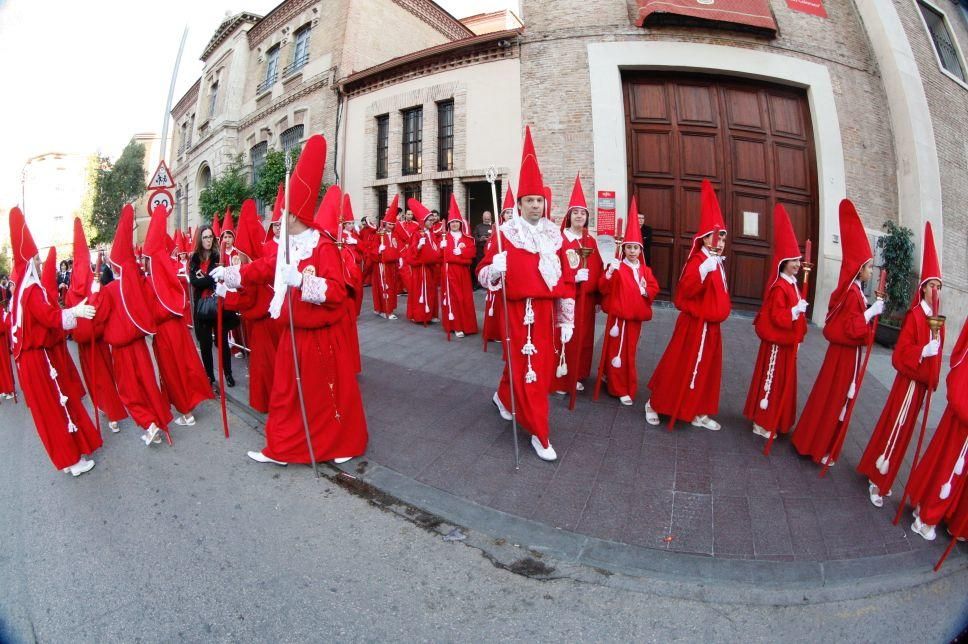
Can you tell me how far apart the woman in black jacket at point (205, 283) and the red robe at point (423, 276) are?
3724mm

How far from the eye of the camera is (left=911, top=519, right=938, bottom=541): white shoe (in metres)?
2.80

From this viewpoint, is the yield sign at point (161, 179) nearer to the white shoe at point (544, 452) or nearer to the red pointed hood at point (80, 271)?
the red pointed hood at point (80, 271)

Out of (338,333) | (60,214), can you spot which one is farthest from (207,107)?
(338,333)

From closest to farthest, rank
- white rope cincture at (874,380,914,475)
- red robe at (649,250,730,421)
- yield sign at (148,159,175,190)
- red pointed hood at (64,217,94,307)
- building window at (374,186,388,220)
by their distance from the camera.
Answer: white rope cincture at (874,380,914,475) < red pointed hood at (64,217,94,307) < red robe at (649,250,730,421) < yield sign at (148,159,175,190) < building window at (374,186,388,220)

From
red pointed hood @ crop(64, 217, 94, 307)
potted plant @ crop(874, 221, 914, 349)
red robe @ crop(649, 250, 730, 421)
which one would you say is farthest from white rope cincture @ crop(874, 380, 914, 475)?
potted plant @ crop(874, 221, 914, 349)

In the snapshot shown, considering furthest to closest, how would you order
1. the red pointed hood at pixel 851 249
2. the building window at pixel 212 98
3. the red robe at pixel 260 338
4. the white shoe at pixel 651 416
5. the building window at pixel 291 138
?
the building window at pixel 212 98, the building window at pixel 291 138, the red robe at pixel 260 338, the white shoe at pixel 651 416, the red pointed hood at pixel 851 249

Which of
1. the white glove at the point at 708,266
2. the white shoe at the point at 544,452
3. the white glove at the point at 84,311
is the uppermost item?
the white glove at the point at 708,266

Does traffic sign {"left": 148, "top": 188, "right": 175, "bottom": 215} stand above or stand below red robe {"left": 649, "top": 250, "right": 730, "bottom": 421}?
above

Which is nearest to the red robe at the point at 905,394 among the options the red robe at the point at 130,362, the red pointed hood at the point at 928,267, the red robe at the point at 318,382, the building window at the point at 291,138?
the red pointed hood at the point at 928,267

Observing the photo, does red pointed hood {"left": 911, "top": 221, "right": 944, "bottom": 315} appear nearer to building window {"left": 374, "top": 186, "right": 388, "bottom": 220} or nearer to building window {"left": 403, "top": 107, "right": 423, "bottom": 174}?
Result: building window {"left": 403, "top": 107, "right": 423, "bottom": 174}

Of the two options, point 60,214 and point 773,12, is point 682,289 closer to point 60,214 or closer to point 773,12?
point 60,214

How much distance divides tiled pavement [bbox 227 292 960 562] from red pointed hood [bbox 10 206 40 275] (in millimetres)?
3095

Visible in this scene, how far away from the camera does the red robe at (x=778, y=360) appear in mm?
3928

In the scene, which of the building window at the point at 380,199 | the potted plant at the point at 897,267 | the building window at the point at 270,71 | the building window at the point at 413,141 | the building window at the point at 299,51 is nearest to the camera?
the potted plant at the point at 897,267
